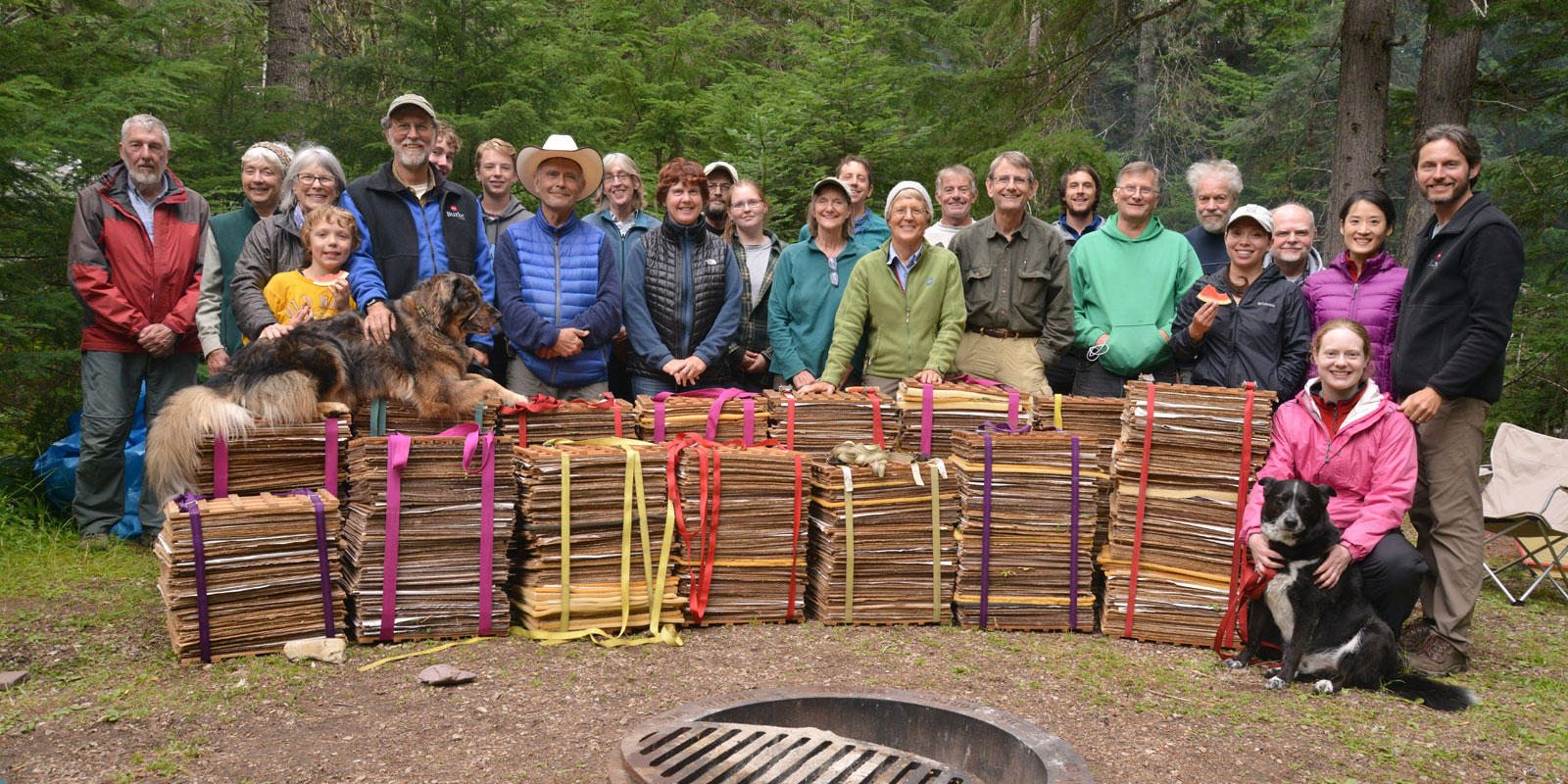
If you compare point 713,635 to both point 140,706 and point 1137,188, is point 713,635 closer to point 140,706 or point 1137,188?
point 140,706

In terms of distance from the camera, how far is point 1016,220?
6359mm

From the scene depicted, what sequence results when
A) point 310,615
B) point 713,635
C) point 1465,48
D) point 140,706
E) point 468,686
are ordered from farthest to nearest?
point 1465,48 < point 713,635 < point 310,615 < point 468,686 < point 140,706

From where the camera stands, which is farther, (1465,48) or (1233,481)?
(1465,48)

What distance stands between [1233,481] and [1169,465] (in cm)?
35

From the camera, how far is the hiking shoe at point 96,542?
21.2 ft

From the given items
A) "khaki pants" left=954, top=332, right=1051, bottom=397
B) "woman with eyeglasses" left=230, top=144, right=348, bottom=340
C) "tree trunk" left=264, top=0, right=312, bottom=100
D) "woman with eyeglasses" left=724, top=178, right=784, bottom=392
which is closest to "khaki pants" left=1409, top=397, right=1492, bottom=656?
"khaki pants" left=954, top=332, right=1051, bottom=397

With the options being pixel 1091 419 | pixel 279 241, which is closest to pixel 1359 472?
pixel 1091 419

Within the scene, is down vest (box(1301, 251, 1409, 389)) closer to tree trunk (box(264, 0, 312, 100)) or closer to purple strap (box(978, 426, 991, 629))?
purple strap (box(978, 426, 991, 629))

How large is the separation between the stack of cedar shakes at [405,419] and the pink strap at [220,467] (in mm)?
677

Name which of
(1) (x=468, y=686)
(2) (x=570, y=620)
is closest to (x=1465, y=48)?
(2) (x=570, y=620)

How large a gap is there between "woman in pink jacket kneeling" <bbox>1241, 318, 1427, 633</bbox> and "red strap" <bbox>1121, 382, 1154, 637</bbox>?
51 cm

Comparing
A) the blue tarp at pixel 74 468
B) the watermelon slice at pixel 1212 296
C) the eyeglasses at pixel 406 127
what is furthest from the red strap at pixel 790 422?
the blue tarp at pixel 74 468

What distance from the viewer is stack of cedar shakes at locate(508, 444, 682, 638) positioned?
506 centimetres

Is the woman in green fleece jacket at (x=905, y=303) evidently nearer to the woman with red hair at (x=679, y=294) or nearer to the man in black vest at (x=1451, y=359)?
the woman with red hair at (x=679, y=294)
